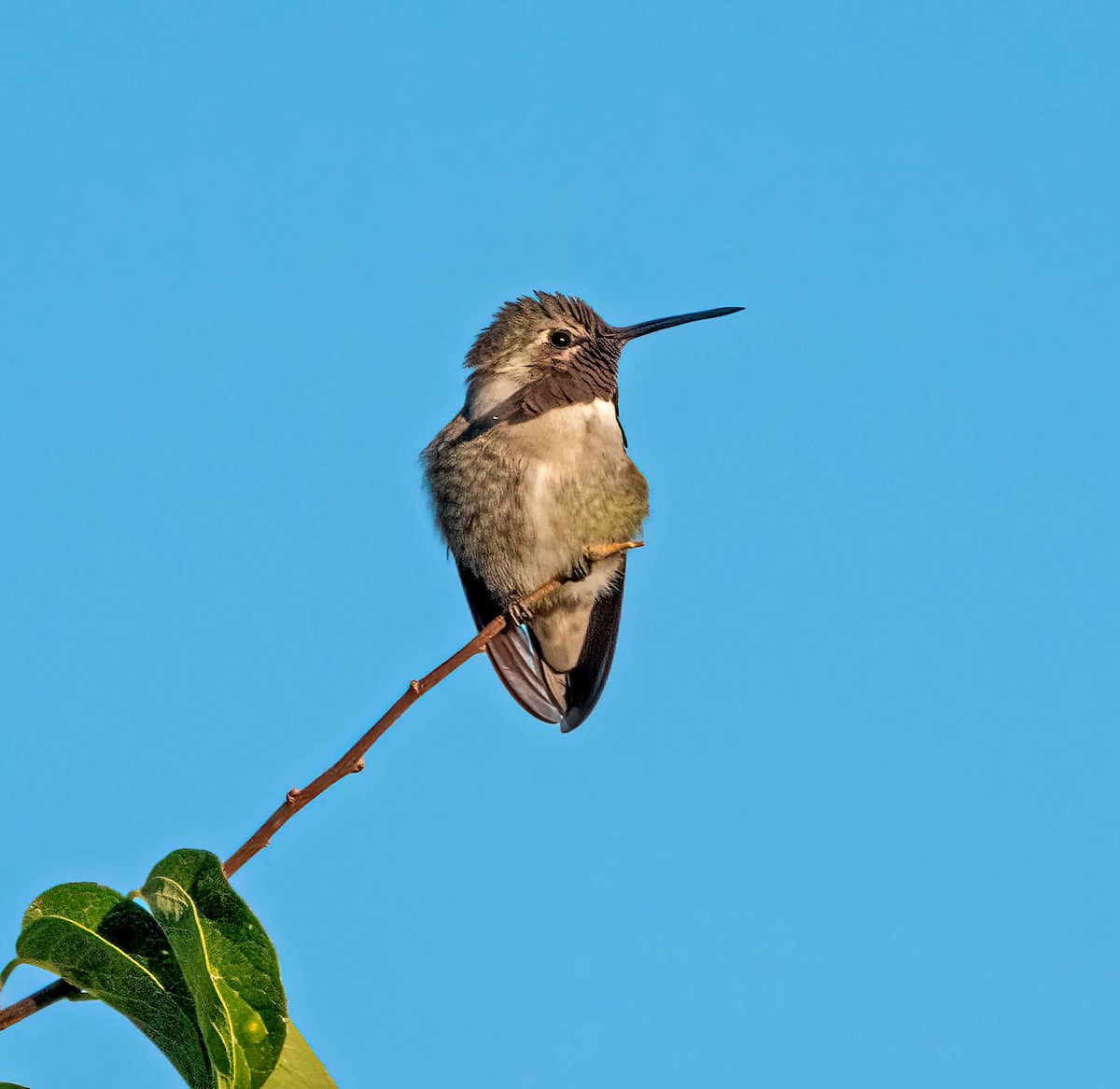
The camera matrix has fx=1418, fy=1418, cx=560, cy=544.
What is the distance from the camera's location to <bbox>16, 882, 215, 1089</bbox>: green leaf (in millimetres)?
1521

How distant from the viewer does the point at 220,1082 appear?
1.38 m

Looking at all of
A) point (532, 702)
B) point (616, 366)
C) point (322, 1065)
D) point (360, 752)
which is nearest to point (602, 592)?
point (532, 702)

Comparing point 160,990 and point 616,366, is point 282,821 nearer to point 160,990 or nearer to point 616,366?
point 160,990

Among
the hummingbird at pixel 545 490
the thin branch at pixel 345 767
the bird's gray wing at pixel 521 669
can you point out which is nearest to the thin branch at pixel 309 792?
the thin branch at pixel 345 767

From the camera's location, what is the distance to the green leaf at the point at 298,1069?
1.54 m

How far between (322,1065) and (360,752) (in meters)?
0.49

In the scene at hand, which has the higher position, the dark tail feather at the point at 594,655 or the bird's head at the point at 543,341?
the bird's head at the point at 543,341

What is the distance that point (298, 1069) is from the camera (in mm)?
1576

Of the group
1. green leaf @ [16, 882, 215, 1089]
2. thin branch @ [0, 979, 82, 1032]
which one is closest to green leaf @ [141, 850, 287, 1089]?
green leaf @ [16, 882, 215, 1089]

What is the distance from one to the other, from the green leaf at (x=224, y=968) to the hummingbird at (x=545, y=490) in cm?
305

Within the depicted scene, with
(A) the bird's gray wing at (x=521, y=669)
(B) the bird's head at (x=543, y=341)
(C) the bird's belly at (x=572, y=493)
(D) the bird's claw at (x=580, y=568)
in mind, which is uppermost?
(B) the bird's head at (x=543, y=341)

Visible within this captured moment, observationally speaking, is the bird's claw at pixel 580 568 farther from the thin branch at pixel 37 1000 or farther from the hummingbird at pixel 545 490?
the thin branch at pixel 37 1000

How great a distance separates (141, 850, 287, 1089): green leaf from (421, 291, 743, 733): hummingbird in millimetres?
3050

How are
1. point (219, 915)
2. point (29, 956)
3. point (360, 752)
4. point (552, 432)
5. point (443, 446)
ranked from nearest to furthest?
point (219, 915), point (29, 956), point (360, 752), point (552, 432), point (443, 446)
